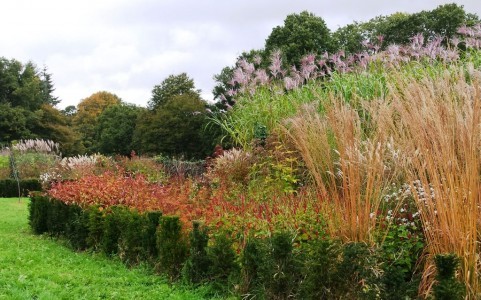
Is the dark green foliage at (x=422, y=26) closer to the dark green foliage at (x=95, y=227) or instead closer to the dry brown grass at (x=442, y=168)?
the dark green foliage at (x=95, y=227)

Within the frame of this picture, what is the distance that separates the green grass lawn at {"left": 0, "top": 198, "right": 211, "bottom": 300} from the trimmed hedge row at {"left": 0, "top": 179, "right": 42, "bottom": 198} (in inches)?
419

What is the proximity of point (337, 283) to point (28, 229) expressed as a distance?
294 inches

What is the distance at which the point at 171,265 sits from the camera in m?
5.23

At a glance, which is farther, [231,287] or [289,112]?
[289,112]

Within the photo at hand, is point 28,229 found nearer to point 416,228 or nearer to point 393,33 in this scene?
point 416,228

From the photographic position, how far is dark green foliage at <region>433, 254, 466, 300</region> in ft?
8.93

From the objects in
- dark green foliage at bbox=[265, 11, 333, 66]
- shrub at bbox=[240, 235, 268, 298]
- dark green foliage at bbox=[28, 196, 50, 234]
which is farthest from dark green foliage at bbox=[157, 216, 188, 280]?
dark green foliage at bbox=[265, 11, 333, 66]

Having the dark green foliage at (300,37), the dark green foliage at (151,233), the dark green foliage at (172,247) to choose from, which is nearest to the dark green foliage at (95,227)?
the dark green foliage at (151,233)

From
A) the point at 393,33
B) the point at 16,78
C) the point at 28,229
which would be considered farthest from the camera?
the point at 16,78

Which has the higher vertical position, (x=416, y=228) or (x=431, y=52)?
(x=431, y=52)

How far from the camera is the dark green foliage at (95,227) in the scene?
22.9ft

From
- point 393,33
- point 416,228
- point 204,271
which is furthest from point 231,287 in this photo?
point 393,33

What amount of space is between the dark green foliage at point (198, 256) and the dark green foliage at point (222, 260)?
0.17m

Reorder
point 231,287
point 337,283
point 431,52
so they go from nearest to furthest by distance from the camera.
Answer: point 337,283 → point 231,287 → point 431,52
